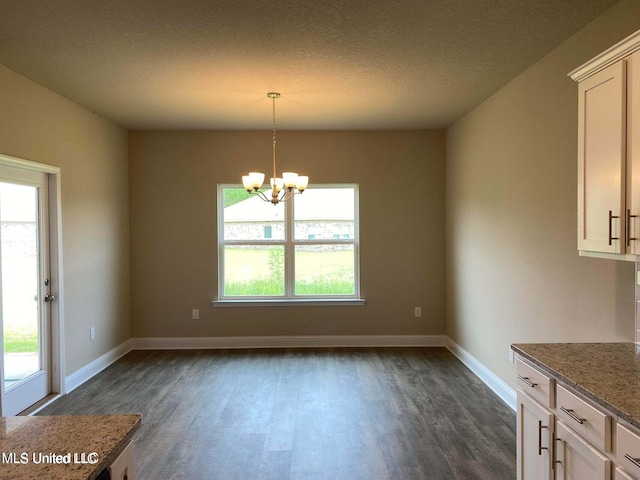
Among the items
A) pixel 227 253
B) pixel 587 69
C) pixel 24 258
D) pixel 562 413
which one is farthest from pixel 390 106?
pixel 24 258

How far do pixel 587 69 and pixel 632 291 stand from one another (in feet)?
3.90

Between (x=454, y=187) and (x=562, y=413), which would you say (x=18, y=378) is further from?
(x=454, y=187)

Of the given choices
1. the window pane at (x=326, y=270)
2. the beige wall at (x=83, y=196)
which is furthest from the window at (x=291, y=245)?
the beige wall at (x=83, y=196)

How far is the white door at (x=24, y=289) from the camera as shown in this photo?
10.8 ft

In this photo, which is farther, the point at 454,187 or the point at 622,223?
the point at 454,187

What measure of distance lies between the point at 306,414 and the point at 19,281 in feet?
8.43

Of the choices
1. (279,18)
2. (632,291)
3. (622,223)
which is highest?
(279,18)

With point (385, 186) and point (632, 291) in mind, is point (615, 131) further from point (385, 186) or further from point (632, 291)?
point (385, 186)

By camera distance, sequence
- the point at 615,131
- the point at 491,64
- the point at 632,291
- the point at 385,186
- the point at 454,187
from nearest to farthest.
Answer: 1. the point at 615,131
2. the point at 632,291
3. the point at 491,64
4. the point at 454,187
5. the point at 385,186

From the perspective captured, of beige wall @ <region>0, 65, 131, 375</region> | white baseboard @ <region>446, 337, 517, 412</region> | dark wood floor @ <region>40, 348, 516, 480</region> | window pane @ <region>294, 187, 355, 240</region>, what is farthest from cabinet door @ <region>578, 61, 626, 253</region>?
beige wall @ <region>0, 65, 131, 375</region>

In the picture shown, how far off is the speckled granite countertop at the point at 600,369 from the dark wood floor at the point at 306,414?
0.98 metres

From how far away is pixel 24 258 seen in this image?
11.5 ft

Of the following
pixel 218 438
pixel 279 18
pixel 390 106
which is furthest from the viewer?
pixel 390 106

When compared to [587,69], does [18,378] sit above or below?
below
